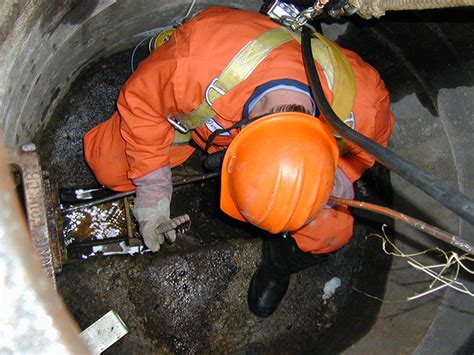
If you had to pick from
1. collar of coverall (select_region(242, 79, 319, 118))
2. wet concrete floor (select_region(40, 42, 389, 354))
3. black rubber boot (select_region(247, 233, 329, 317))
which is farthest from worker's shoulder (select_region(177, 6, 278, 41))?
black rubber boot (select_region(247, 233, 329, 317))

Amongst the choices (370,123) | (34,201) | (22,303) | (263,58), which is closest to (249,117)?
(263,58)

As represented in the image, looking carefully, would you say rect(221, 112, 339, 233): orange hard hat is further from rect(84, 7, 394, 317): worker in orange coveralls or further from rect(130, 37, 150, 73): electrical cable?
rect(130, 37, 150, 73): electrical cable

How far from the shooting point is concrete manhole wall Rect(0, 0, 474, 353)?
252 cm

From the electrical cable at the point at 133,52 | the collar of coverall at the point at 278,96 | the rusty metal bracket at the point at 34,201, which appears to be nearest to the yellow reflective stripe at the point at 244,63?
the collar of coverall at the point at 278,96

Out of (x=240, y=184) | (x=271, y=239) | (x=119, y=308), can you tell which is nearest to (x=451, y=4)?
(x=240, y=184)

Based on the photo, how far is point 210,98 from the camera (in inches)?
88.6

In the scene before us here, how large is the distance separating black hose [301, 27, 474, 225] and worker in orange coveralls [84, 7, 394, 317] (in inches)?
7.0

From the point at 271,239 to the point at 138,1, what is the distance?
1.75m

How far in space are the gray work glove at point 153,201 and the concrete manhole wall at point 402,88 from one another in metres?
0.66

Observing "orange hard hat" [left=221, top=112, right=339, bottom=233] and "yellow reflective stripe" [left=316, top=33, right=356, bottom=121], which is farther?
"yellow reflective stripe" [left=316, top=33, right=356, bottom=121]

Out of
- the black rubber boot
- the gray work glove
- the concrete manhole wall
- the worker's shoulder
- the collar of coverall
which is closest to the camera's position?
the collar of coverall

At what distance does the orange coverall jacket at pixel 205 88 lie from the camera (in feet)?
7.35

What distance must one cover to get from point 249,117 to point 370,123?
0.62 meters

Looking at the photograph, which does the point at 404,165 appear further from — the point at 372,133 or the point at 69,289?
the point at 69,289
